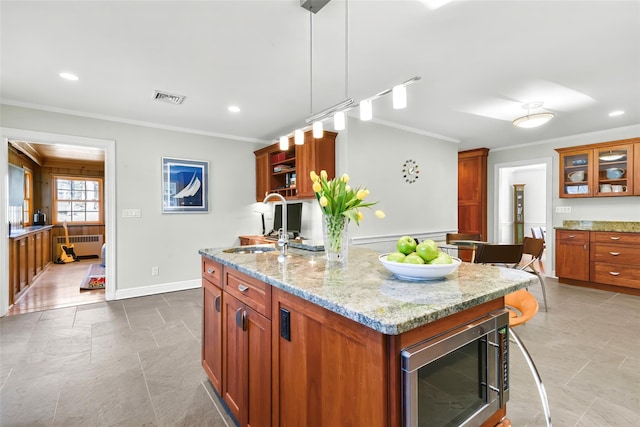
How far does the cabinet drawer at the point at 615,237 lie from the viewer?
4.14 meters

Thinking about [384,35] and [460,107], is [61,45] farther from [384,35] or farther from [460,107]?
[460,107]

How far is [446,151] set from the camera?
5.32 m

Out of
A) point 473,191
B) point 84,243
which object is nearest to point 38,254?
point 84,243

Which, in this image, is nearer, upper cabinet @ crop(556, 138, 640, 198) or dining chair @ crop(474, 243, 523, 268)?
dining chair @ crop(474, 243, 523, 268)

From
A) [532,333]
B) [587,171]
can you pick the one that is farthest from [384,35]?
[587,171]

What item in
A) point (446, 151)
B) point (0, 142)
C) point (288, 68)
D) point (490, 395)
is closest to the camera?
point (490, 395)

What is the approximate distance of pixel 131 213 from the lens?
13.8ft

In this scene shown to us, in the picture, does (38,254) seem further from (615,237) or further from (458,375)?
(615,237)

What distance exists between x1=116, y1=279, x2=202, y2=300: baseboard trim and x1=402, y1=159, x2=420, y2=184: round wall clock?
3547 millimetres

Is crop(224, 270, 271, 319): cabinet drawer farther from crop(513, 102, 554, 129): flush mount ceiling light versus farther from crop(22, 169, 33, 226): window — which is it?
crop(22, 169, 33, 226): window

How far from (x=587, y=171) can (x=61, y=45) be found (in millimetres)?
6626

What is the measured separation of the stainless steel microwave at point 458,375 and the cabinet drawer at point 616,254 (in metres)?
4.60

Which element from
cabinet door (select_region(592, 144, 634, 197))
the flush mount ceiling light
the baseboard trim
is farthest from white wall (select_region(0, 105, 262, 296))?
cabinet door (select_region(592, 144, 634, 197))

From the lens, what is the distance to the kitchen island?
2.81ft
